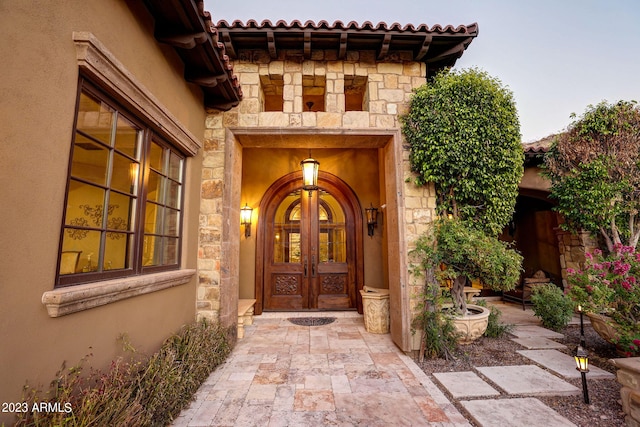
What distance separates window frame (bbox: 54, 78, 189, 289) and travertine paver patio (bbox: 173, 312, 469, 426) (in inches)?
53.8

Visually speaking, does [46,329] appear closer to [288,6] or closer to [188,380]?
[188,380]

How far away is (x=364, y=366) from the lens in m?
3.22

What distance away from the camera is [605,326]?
3514mm

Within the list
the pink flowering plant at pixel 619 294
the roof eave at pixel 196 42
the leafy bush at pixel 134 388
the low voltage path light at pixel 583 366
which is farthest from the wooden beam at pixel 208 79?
the pink flowering plant at pixel 619 294

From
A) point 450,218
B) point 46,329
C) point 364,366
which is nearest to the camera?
point 46,329

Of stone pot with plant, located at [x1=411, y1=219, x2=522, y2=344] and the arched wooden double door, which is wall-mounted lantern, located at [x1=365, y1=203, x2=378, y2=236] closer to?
the arched wooden double door

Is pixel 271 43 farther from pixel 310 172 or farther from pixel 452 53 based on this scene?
pixel 452 53

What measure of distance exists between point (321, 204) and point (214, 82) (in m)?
3.47

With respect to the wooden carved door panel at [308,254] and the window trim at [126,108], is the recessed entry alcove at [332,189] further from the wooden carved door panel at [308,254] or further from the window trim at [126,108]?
the window trim at [126,108]

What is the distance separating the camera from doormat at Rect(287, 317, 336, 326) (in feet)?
16.5

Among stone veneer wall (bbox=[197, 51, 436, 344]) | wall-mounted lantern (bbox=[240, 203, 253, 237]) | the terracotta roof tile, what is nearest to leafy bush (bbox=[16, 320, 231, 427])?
stone veneer wall (bbox=[197, 51, 436, 344])

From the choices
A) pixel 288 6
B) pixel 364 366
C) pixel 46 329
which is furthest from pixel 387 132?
pixel 288 6

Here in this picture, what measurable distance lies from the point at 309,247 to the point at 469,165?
3581mm

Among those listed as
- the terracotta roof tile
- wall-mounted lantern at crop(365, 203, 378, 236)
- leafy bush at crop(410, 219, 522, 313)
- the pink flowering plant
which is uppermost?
the terracotta roof tile
